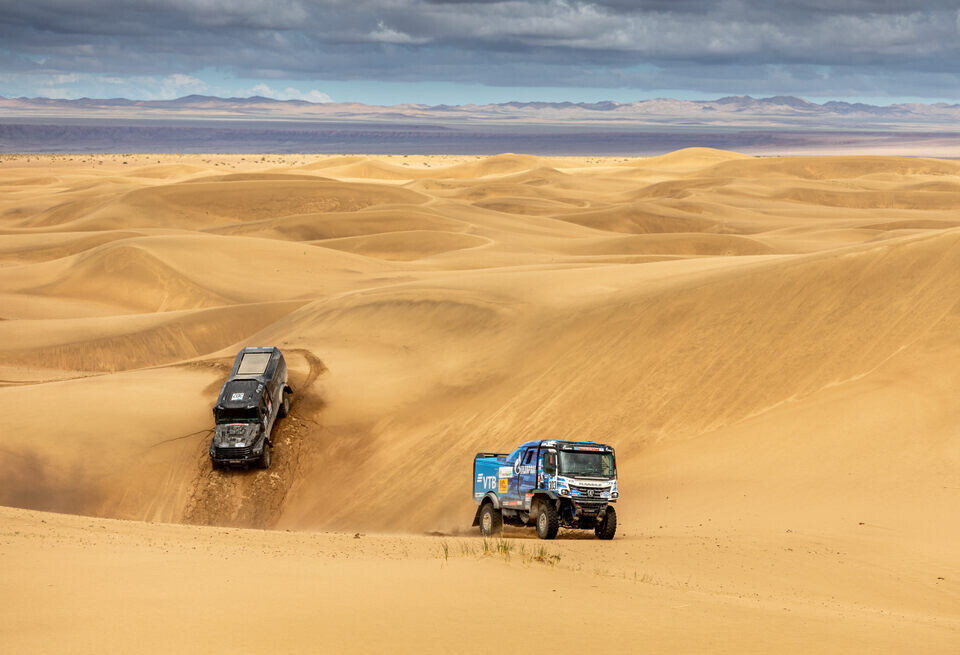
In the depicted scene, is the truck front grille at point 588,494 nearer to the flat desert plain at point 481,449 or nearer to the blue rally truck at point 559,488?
the blue rally truck at point 559,488

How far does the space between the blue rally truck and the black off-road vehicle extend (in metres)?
7.37

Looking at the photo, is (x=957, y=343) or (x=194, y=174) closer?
(x=957, y=343)

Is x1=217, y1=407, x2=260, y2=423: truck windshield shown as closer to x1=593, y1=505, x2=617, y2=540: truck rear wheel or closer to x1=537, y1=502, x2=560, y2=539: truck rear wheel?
x1=537, y1=502, x2=560, y2=539: truck rear wheel

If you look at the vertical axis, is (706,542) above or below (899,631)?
below

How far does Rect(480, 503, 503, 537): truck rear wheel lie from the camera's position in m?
16.9

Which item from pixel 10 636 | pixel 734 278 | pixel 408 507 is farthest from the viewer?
pixel 734 278

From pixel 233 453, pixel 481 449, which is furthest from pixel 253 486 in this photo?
pixel 481 449

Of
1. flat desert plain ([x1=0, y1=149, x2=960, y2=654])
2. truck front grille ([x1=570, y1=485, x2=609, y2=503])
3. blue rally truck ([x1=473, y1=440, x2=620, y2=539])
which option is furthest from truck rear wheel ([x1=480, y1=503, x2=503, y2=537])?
truck front grille ([x1=570, y1=485, x2=609, y2=503])

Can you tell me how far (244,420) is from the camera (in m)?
22.4

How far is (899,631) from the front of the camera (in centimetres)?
924

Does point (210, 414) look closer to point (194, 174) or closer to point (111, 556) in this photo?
point (111, 556)

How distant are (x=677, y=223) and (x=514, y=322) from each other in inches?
1960

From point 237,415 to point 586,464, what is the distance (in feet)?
31.3

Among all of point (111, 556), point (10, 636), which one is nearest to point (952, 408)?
point (111, 556)
